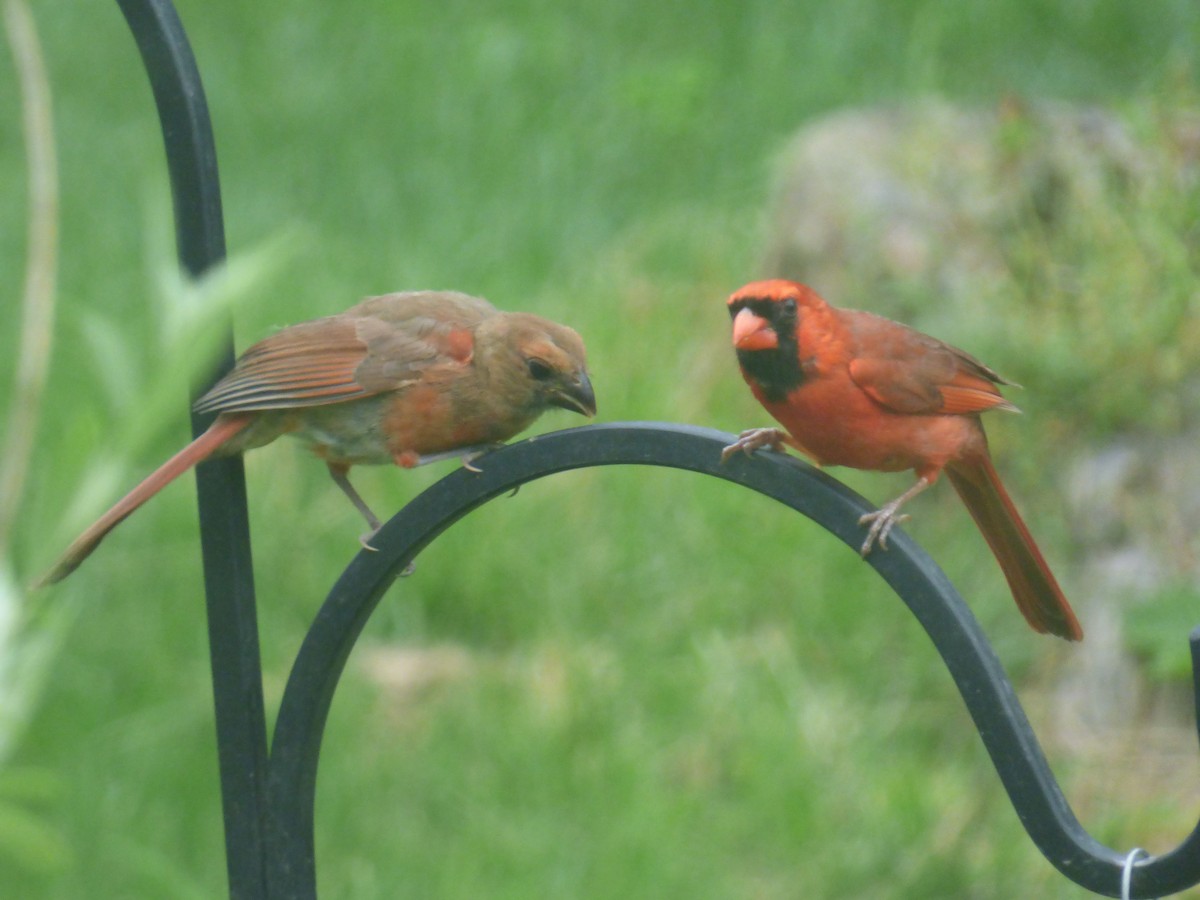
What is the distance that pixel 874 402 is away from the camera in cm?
242

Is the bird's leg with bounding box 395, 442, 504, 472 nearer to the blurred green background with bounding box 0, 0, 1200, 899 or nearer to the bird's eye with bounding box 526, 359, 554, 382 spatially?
the bird's eye with bounding box 526, 359, 554, 382

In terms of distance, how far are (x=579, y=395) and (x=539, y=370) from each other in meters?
0.07

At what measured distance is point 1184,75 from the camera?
5.16 m

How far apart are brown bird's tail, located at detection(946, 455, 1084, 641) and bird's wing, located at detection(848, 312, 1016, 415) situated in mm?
108

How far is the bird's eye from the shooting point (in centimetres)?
232

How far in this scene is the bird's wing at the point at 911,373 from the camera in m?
2.43

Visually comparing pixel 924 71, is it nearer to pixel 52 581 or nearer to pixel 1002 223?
pixel 1002 223

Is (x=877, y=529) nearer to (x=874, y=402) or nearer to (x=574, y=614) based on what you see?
(x=874, y=402)

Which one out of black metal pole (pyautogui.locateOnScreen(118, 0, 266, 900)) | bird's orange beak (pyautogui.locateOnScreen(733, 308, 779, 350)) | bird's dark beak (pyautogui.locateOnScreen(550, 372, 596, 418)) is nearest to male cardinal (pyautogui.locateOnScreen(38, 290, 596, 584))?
bird's dark beak (pyautogui.locateOnScreen(550, 372, 596, 418))

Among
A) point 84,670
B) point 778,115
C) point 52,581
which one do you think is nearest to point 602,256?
point 778,115

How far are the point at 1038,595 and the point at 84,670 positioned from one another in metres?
2.93

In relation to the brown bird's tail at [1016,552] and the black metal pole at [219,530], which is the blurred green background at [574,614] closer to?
the black metal pole at [219,530]

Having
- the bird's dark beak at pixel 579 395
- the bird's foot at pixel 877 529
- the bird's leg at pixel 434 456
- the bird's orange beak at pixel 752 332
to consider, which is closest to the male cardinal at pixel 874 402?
the bird's orange beak at pixel 752 332

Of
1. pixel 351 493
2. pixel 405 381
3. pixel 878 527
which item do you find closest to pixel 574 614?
pixel 351 493
